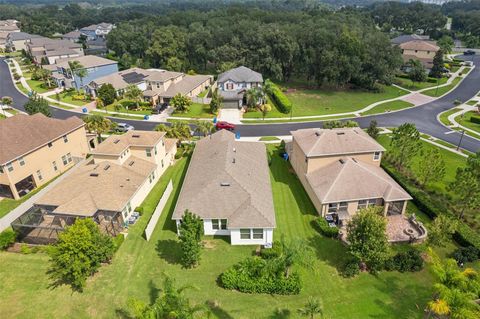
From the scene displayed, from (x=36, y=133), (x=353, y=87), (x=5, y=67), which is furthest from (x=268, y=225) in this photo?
(x=5, y=67)

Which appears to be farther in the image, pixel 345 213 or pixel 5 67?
pixel 5 67

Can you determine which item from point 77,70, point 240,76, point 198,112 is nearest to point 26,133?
point 198,112

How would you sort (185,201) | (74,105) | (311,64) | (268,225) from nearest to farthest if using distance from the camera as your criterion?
(268,225) < (185,201) < (74,105) < (311,64)

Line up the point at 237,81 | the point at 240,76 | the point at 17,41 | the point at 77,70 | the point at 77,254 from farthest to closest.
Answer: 1. the point at 17,41
2. the point at 77,70
3. the point at 240,76
4. the point at 237,81
5. the point at 77,254

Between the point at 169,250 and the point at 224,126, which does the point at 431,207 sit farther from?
the point at 224,126

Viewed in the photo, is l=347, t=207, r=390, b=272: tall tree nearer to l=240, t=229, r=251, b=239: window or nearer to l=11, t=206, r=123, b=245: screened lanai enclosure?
l=240, t=229, r=251, b=239: window

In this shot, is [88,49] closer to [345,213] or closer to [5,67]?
[5,67]
